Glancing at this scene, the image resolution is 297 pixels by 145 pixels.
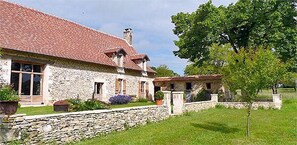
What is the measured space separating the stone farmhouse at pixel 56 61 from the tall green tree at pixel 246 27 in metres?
6.86

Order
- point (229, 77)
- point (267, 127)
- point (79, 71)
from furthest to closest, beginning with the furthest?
point (79, 71), point (267, 127), point (229, 77)

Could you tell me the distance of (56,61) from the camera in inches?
699

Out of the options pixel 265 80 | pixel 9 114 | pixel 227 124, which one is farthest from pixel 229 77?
pixel 9 114

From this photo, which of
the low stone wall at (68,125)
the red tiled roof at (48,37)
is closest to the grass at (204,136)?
the low stone wall at (68,125)

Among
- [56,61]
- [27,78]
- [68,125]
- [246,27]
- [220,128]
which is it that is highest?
[246,27]

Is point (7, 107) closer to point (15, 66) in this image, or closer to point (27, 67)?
point (15, 66)

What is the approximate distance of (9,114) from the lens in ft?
22.4

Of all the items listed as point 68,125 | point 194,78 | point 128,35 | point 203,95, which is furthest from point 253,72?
point 128,35

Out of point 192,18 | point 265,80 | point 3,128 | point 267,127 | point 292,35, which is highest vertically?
point 192,18

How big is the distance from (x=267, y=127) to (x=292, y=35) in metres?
15.3

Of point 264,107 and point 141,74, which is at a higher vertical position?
point 141,74

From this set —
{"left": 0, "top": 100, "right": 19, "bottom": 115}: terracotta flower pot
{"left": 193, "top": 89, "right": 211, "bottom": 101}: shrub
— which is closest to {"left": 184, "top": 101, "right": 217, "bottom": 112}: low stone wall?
{"left": 193, "top": 89, "right": 211, "bottom": 101}: shrub

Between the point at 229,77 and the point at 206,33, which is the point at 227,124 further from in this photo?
the point at 206,33

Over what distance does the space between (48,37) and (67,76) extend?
328cm
